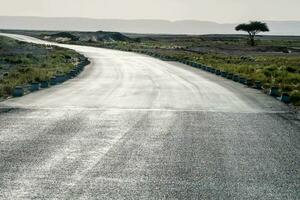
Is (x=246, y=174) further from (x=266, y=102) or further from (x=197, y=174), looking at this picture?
(x=266, y=102)

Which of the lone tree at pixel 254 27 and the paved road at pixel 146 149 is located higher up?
the paved road at pixel 146 149

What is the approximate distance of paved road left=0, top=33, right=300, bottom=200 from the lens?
8688 mm

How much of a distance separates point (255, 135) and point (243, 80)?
63.5ft

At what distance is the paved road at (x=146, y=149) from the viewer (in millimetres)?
8688

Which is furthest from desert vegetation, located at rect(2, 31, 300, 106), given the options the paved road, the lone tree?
the lone tree

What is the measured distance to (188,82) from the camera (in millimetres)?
32188

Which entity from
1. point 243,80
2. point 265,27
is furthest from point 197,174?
point 265,27

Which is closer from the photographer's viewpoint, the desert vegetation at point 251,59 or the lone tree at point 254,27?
the desert vegetation at point 251,59

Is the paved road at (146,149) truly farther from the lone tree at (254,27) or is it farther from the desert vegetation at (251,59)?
the lone tree at (254,27)

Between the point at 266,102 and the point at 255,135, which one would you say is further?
the point at 266,102

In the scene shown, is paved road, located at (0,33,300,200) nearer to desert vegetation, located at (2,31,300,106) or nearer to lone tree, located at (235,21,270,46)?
desert vegetation, located at (2,31,300,106)

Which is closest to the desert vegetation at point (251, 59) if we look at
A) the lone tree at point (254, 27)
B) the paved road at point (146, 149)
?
the paved road at point (146, 149)

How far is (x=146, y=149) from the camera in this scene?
1182 cm

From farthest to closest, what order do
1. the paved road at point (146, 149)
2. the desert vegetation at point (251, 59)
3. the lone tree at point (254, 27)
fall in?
the lone tree at point (254, 27) < the desert vegetation at point (251, 59) < the paved road at point (146, 149)
